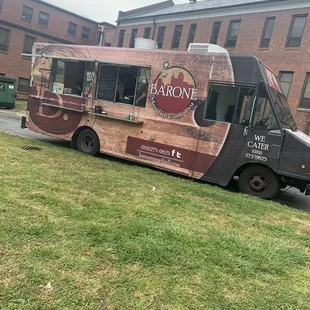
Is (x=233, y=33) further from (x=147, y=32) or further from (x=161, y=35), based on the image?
(x=147, y=32)

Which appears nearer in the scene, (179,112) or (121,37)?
(179,112)

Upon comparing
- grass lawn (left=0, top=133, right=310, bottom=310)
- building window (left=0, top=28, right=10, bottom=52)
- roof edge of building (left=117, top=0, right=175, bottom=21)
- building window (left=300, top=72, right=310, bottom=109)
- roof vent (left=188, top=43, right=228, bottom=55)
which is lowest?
grass lawn (left=0, top=133, right=310, bottom=310)

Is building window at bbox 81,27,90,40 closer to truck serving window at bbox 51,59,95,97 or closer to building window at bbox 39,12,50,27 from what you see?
building window at bbox 39,12,50,27

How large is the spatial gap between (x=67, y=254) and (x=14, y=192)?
6.15 ft

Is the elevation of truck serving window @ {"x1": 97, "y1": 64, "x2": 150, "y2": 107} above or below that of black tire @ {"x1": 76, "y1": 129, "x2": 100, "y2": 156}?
above

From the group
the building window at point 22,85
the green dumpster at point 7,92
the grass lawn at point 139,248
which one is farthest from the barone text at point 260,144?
the building window at point 22,85

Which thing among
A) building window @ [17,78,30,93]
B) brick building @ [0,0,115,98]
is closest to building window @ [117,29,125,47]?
brick building @ [0,0,115,98]

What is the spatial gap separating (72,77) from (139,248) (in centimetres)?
660

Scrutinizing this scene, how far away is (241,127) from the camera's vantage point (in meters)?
6.72

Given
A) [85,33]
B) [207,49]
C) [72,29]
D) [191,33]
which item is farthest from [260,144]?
[85,33]

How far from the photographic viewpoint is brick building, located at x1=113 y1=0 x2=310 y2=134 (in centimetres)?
2167

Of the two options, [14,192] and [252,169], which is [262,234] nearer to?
[252,169]

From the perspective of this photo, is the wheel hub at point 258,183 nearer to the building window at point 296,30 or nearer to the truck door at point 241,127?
the truck door at point 241,127

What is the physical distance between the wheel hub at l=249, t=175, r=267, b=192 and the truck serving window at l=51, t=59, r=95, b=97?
15.3 ft
